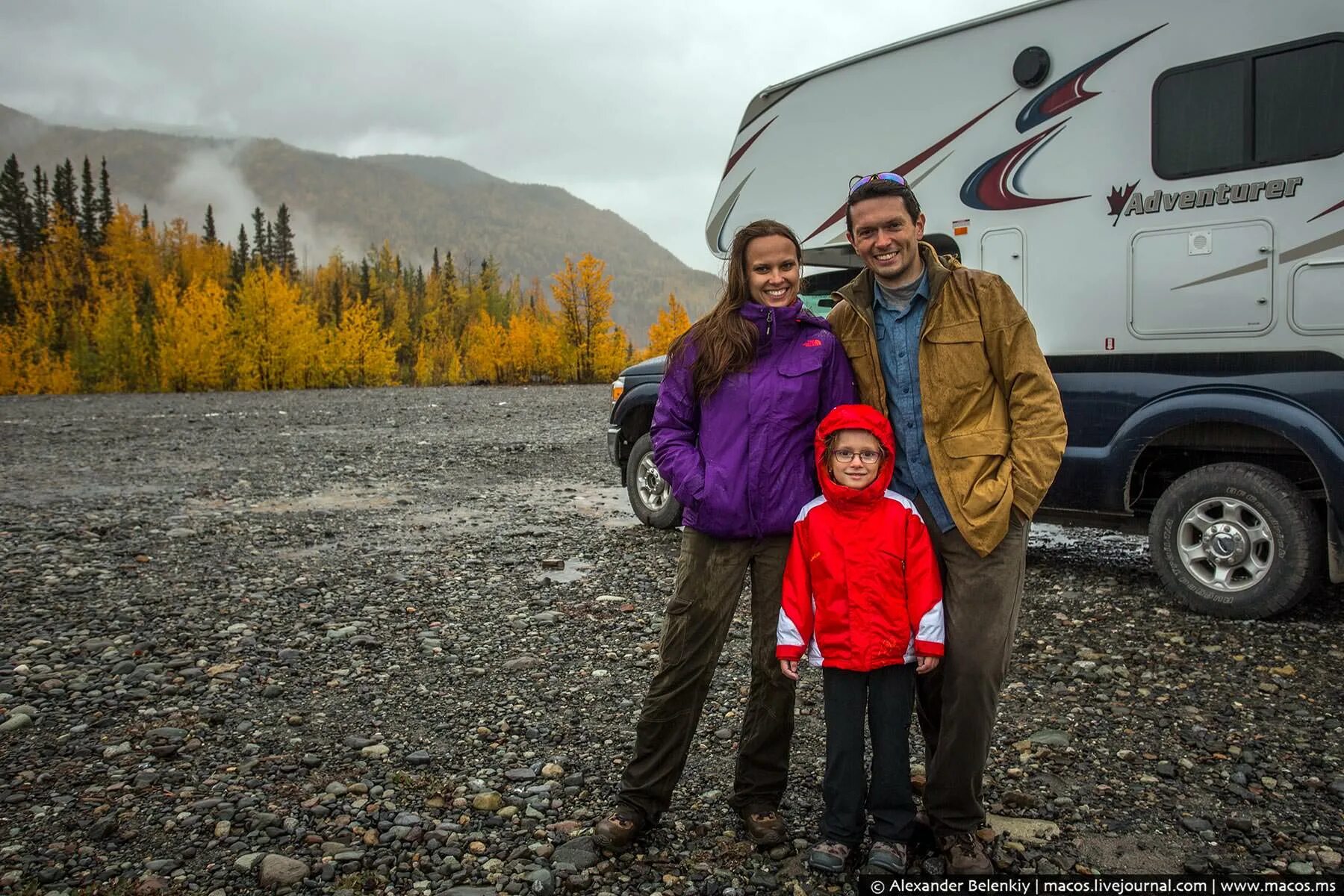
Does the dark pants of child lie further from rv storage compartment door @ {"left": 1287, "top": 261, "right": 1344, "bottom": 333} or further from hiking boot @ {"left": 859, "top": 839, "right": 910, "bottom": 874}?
rv storage compartment door @ {"left": 1287, "top": 261, "right": 1344, "bottom": 333}

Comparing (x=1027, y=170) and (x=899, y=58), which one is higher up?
(x=899, y=58)

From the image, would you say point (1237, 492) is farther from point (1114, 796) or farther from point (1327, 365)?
point (1114, 796)

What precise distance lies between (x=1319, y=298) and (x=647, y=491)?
5235 millimetres

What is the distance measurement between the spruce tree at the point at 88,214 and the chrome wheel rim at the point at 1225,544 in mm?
105927

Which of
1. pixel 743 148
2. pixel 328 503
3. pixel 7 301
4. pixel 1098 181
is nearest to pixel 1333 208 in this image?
pixel 1098 181

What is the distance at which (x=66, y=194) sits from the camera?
9031 cm

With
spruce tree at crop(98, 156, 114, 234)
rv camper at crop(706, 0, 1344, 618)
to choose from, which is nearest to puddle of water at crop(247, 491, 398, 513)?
rv camper at crop(706, 0, 1344, 618)

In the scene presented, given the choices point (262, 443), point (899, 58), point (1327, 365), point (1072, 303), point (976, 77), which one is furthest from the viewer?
point (262, 443)

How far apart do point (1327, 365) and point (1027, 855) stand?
3685 mm

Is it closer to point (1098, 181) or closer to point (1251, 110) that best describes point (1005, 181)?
point (1098, 181)

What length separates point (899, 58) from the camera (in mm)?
6820

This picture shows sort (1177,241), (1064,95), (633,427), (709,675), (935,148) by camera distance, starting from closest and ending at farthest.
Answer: (709,675), (1177,241), (1064,95), (935,148), (633,427)

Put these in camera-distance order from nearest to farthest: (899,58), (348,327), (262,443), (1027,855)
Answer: (1027,855) < (899,58) < (262,443) < (348,327)

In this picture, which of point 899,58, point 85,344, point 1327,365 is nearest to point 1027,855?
point 1327,365
